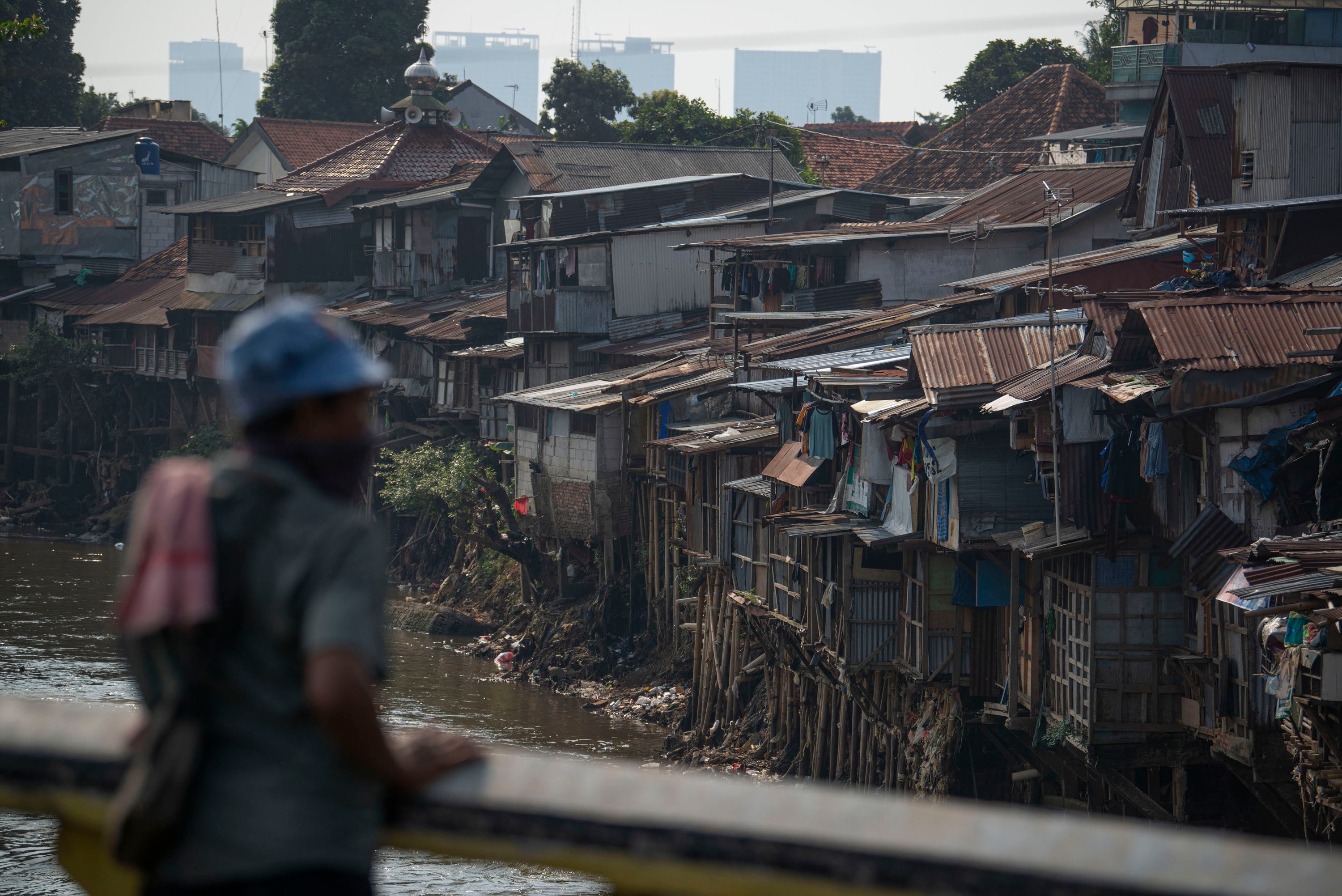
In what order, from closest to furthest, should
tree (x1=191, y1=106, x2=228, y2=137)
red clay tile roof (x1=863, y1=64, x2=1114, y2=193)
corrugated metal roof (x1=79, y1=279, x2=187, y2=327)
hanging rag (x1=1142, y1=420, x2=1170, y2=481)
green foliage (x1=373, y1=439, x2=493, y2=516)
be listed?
hanging rag (x1=1142, y1=420, x2=1170, y2=481) < green foliage (x1=373, y1=439, x2=493, y2=516) < red clay tile roof (x1=863, y1=64, x2=1114, y2=193) < corrugated metal roof (x1=79, y1=279, x2=187, y2=327) < tree (x1=191, y1=106, x2=228, y2=137)

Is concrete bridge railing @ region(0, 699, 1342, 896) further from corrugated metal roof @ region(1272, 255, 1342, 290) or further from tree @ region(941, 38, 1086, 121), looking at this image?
tree @ region(941, 38, 1086, 121)

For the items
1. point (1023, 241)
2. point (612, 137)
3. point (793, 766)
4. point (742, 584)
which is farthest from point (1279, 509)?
point (612, 137)

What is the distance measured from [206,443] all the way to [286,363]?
148 feet

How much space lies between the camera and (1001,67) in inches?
2141

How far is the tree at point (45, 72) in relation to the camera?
58.2 meters

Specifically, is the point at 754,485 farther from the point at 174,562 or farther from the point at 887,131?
the point at 887,131

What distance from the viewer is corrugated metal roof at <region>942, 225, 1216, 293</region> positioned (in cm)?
2366

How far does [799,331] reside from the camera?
90.5 feet

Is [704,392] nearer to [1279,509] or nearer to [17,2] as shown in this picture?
[1279,509]

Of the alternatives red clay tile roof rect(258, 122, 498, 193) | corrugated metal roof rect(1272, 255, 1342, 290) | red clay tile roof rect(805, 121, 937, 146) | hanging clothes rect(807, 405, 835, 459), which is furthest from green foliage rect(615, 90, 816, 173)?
corrugated metal roof rect(1272, 255, 1342, 290)

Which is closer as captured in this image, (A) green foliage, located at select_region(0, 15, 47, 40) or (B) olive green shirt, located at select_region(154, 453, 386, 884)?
(B) olive green shirt, located at select_region(154, 453, 386, 884)

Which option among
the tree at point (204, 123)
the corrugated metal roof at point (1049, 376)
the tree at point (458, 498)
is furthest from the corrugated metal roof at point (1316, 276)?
the tree at point (204, 123)

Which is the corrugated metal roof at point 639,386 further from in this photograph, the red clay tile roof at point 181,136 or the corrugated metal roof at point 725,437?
the red clay tile roof at point 181,136

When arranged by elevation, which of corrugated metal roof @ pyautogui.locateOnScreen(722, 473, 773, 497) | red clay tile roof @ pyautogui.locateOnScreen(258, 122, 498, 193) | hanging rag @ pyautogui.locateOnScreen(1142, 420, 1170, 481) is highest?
red clay tile roof @ pyautogui.locateOnScreen(258, 122, 498, 193)
